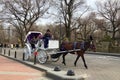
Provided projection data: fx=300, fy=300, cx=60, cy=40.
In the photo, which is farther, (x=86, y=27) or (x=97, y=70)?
(x=86, y=27)

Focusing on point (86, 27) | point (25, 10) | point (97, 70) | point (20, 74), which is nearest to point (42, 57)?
point (97, 70)

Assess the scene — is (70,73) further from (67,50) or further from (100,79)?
(67,50)

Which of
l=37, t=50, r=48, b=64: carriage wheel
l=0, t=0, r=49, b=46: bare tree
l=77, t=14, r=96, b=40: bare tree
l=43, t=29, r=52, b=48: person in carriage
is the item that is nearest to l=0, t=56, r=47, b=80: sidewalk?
l=37, t=50, r=48, b=64: carriage wheel

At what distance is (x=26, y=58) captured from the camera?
25297 mm

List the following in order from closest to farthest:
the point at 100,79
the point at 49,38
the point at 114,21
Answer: the point at 100,79, the point at 49,38, the point at 114,21

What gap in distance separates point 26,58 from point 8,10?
2700cm

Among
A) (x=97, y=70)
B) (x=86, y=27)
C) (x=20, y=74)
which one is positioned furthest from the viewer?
(x=86, y=27)

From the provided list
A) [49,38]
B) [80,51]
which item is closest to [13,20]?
[49,38]

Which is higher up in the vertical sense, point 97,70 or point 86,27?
point 86,27

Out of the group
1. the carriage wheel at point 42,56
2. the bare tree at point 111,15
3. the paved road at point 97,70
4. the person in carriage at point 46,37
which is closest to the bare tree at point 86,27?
the bare tree at point 111,15

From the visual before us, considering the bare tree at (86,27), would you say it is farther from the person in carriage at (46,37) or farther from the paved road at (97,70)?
the paved road at (97,70)

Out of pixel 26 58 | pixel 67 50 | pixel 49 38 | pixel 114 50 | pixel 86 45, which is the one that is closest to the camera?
pixel 86 45

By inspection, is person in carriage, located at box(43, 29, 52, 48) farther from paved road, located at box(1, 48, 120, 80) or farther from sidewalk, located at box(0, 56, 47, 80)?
sidewalk, located at box(0, 56, 47, 80)

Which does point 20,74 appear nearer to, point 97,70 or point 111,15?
point 97,70
